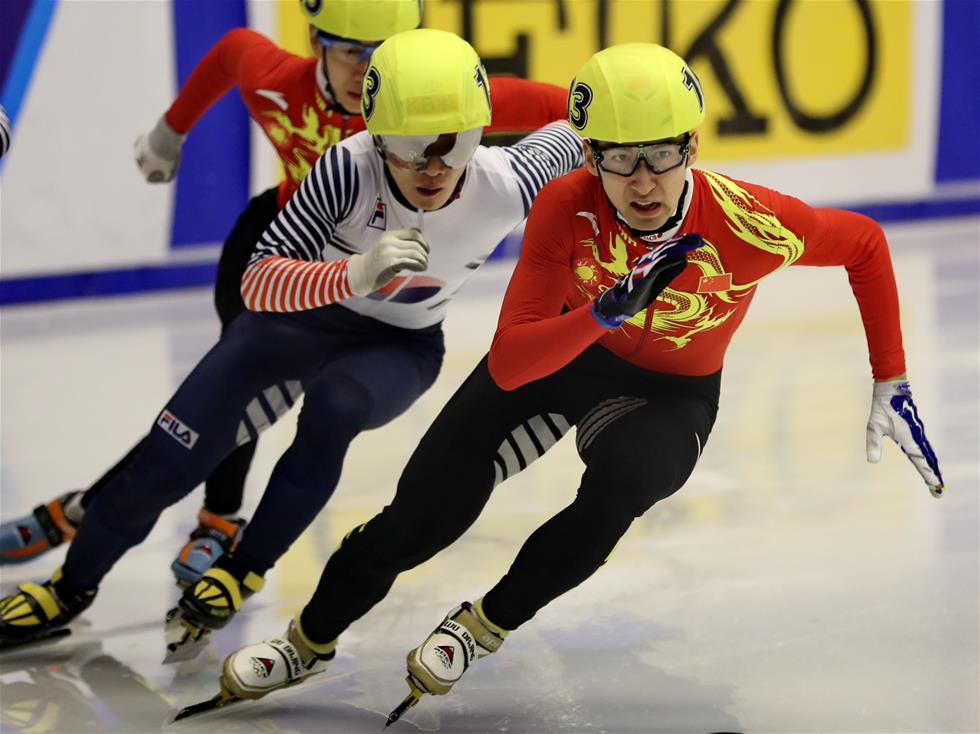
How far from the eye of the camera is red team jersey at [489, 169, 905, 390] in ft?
9.32

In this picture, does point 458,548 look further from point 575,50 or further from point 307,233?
point 575,50

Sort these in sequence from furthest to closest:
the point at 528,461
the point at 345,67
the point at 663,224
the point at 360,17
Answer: the point at 345,67 → the point at 360,17 → the point at 528,461 → the point at 663,224

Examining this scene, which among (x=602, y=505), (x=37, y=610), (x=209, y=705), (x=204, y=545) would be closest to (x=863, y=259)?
(x=602, y=505)

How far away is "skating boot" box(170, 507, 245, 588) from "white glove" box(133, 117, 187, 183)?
900 mm

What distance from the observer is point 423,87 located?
2998 millimetres

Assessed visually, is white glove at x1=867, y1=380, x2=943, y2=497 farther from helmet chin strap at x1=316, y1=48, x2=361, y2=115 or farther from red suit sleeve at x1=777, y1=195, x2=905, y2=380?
helmet chin strap at x1=316, y1=48, x2=361, y2=115

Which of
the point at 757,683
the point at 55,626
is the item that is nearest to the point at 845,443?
the point at 757,683

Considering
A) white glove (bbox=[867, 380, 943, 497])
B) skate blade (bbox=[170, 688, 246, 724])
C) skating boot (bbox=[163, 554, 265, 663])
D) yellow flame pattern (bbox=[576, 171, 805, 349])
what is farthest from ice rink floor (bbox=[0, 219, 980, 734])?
yellow flame pattern (bbox=[576, 171, 805, 349])

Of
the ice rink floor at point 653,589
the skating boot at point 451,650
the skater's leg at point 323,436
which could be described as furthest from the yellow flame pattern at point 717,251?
the ice rink floor at point 653,589

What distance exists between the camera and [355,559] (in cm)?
298

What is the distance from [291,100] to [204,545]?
1144 millimetres

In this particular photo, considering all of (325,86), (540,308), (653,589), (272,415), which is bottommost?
(653,589)

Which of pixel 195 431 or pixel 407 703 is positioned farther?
pixel 195 431

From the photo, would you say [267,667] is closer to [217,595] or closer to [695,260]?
[217,595]
